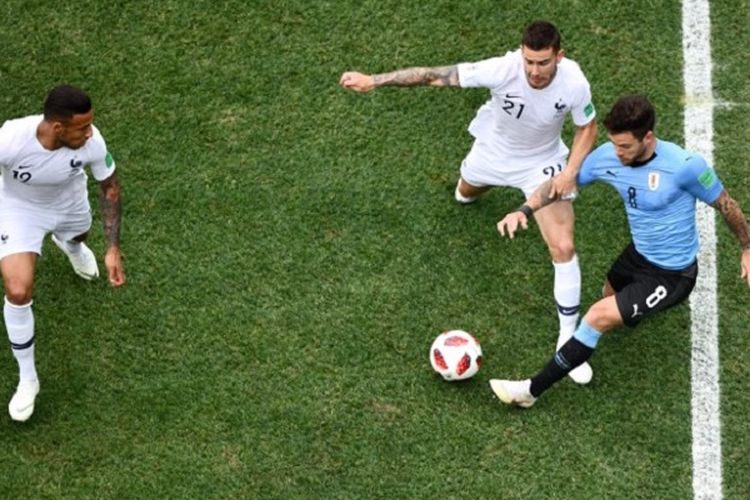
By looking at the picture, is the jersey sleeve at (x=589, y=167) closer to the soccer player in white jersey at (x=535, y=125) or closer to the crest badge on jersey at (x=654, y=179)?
the soccer player in white jersey at (x=535, y=125)

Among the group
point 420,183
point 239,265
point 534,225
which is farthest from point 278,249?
point 534,225

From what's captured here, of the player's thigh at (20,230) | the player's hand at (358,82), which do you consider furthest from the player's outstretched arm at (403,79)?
the player's thigh at (20,230)

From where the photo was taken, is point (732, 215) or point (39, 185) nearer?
point (732, 215)

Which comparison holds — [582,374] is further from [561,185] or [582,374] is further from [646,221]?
[561,185]

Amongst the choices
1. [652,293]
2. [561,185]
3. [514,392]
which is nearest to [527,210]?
[561,185]

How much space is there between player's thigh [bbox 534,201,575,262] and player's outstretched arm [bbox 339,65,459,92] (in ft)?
3.37

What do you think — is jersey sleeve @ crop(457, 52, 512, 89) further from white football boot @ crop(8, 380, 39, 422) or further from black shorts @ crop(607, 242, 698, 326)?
white football boot @ crop(8, 380, 39, 422)

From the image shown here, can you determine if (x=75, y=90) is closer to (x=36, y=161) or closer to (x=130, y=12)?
(x=36, y=161)

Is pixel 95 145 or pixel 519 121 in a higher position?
pixel 95 145

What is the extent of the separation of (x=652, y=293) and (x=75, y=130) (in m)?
3.57

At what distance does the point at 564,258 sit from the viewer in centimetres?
959

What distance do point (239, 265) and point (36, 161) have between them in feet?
5.98

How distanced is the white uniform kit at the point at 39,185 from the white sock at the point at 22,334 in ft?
1.19

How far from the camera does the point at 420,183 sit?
1066 centimetres
